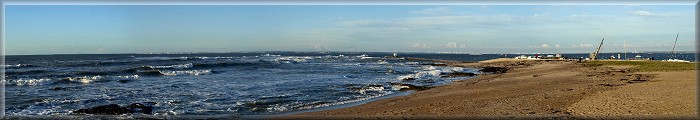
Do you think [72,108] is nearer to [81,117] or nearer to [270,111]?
[81,117]

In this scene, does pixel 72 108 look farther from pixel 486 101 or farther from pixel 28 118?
pixel 486 101

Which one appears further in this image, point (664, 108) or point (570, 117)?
point (664, 108)

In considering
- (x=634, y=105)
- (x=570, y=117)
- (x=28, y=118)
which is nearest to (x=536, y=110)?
(x=570, y=117)

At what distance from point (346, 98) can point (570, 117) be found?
8372 mm

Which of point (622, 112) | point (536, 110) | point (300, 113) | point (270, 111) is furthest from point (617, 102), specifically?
Answer: point (270, 111)

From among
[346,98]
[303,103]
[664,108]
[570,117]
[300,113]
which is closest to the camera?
[570,117]

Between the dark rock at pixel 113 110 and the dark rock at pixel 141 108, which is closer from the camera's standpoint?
the dark rock at pixel 113 110

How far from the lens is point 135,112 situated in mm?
12523

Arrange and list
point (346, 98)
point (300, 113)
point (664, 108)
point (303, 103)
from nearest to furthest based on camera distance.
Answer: point (664, 108), point (300, 113), point (303, 103), point (346, 98)

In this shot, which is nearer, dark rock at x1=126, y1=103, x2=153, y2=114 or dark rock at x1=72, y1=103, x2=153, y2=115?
dark rock at x1=72, y1=103, x2=153, y2=115

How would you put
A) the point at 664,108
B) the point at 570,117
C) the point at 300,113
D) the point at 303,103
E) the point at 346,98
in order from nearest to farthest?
the point at 570,117 < the point at 664,108 < the point at 300,113 < the point at 303,103 < the point at 346,98

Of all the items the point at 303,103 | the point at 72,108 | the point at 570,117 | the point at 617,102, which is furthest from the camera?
the point at 303,103

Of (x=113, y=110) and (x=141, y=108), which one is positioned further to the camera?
(x=141, y=108)

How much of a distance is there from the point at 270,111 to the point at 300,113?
1059mm
